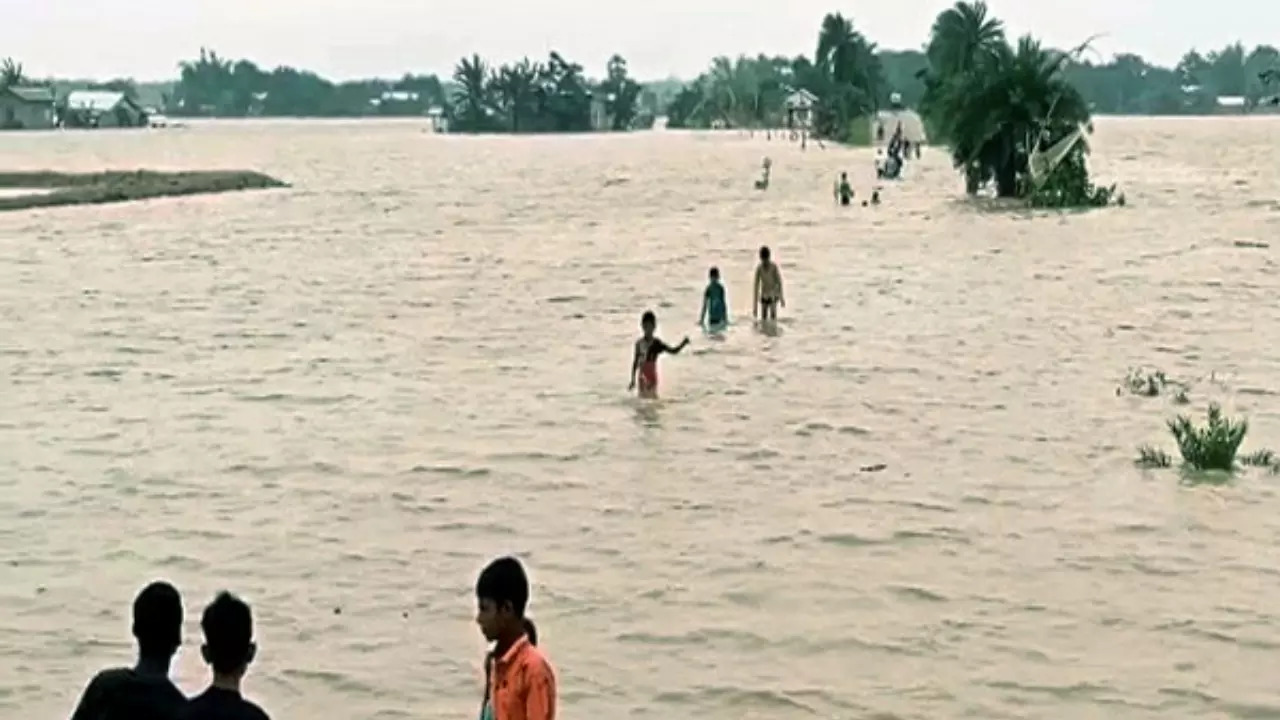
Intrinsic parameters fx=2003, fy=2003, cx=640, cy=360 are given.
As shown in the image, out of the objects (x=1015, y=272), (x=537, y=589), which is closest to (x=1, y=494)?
(x=537, y=589)

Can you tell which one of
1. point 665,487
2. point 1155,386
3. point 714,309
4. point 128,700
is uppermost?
point 128,700

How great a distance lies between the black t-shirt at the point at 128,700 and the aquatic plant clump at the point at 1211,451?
12.6 metres

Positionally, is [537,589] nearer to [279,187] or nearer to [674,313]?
[674,313]

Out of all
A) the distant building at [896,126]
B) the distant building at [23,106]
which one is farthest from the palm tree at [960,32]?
the distant building at [23,106]

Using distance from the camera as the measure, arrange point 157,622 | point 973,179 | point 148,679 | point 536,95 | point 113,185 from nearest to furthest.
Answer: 1. point 148,679
2. point 157,622
3. point 973,179
4. point 113,185
5. point 536,95

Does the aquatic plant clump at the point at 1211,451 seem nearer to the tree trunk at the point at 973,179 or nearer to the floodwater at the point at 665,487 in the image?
the floodwater at the point at 665,487

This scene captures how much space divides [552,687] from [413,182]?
86950 mm

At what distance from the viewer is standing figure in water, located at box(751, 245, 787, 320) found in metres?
27.6

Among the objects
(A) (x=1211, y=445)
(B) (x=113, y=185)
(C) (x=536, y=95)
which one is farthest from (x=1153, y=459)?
(C) (x=536, y=95)

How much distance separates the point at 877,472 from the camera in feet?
56.9

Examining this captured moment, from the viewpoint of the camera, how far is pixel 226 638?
5.54 m

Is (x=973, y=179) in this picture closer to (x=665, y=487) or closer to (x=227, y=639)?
(x=665, y=487)

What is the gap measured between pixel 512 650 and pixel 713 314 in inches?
837

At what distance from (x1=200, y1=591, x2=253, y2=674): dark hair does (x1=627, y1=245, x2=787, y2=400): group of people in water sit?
45.6ft
